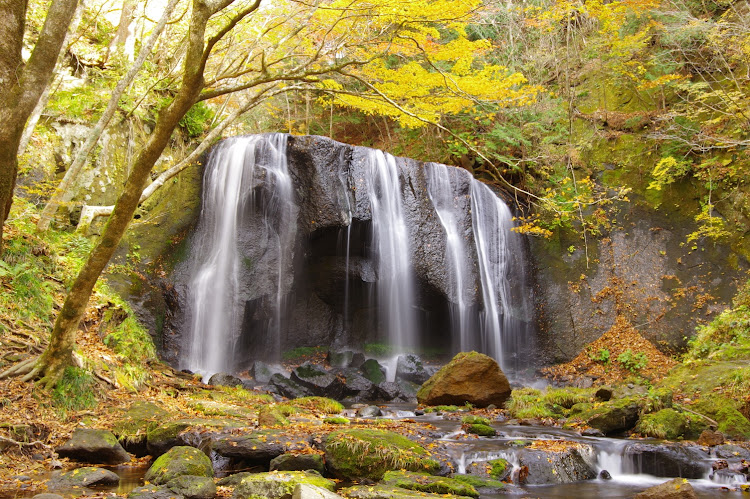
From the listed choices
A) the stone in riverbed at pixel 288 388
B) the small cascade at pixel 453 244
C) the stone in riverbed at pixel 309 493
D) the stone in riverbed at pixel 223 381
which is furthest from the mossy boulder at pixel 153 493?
the small cascade at pixel 453 244

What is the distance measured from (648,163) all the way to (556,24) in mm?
6545

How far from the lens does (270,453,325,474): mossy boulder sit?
16.6 ft

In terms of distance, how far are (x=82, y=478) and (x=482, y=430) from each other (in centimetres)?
492

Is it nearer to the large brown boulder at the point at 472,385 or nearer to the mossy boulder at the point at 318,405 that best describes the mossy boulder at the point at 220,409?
the mossy boulder at the point at 318,405

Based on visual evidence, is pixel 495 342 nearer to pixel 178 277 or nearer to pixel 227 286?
pixel 227 286

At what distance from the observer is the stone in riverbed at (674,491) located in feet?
14.4

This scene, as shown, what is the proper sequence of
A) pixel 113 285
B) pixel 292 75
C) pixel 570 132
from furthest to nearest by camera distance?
1. pixel 570 132
2. pixel 113 285
3. pixel 292 75

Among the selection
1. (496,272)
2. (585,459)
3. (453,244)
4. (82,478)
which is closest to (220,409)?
(82,478)

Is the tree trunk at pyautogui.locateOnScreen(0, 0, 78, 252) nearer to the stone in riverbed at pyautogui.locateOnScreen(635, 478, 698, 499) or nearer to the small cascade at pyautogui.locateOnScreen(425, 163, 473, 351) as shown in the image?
the stone in riverbed at pyautogui.locateOnScreen(635, 478, 698, 499)

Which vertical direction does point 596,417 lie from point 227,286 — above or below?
below

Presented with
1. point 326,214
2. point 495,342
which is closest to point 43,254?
point 326,214

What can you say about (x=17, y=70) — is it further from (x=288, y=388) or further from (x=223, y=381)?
(x=288, y=388)

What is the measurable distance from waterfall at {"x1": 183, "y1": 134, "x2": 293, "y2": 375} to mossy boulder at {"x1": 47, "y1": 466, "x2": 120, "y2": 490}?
291 inches

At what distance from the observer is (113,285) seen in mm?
10977
